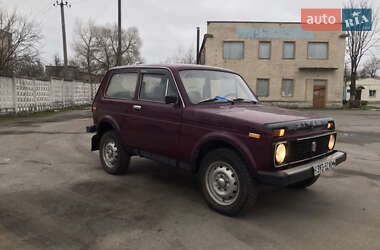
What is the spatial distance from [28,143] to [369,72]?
291ft

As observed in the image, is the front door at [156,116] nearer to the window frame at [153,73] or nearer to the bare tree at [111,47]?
the window frame at [153,73]

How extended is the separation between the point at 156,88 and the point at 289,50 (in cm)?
2528

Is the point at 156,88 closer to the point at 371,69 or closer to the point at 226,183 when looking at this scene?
the point at 226,183

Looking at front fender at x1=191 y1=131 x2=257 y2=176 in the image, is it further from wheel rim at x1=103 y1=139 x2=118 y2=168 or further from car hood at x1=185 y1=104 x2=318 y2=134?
wheel rim at x1=103 y1=139 x2=118 y2=168

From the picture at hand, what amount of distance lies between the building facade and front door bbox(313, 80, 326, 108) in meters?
0.02

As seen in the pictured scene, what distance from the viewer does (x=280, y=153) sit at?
339 centimetres

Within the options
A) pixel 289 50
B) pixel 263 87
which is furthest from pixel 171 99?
pixel 289 50

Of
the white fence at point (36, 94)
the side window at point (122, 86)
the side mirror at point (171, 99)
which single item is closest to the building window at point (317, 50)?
the white fence at point (36, 94)

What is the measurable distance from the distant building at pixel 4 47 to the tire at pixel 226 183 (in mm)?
16970

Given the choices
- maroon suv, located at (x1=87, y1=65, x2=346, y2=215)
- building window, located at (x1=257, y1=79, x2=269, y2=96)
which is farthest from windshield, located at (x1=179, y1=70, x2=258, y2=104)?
building window, located at (x1=257, y1=79, x2=269, y2=96)

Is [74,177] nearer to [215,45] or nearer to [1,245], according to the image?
[1,245]

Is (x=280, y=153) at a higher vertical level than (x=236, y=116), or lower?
lower

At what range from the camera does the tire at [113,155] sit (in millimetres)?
5312

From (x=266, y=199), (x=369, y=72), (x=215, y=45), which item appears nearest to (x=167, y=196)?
(x=266, y=199)
